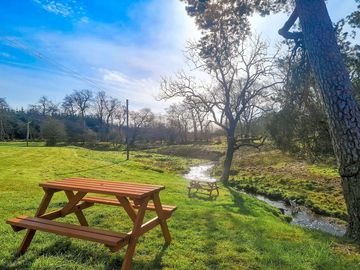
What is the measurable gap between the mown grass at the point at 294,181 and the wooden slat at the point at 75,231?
1293 centimetres

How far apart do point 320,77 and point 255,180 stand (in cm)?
1719

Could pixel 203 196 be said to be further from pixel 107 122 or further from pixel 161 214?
pixel 107 122

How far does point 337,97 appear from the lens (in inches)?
215

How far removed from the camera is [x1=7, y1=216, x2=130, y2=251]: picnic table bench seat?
11.3 ft

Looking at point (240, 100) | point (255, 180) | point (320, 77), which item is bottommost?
point (255, 180)

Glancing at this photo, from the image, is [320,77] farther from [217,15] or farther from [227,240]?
[217,15]

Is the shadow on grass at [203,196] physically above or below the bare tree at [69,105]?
below

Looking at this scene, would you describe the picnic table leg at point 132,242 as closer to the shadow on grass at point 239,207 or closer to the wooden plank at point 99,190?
the wooden plank at point 99,190

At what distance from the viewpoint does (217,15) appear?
38.4 ft

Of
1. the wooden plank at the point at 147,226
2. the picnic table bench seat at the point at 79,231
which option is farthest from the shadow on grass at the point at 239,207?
the picnic table bench seat at the point at 79,231

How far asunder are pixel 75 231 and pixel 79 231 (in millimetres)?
53

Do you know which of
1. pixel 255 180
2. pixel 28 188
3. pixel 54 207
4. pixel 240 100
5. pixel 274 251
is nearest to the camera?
pixel 274 251

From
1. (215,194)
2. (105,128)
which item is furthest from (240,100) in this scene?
(105,128)

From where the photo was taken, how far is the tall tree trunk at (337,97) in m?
5.35
